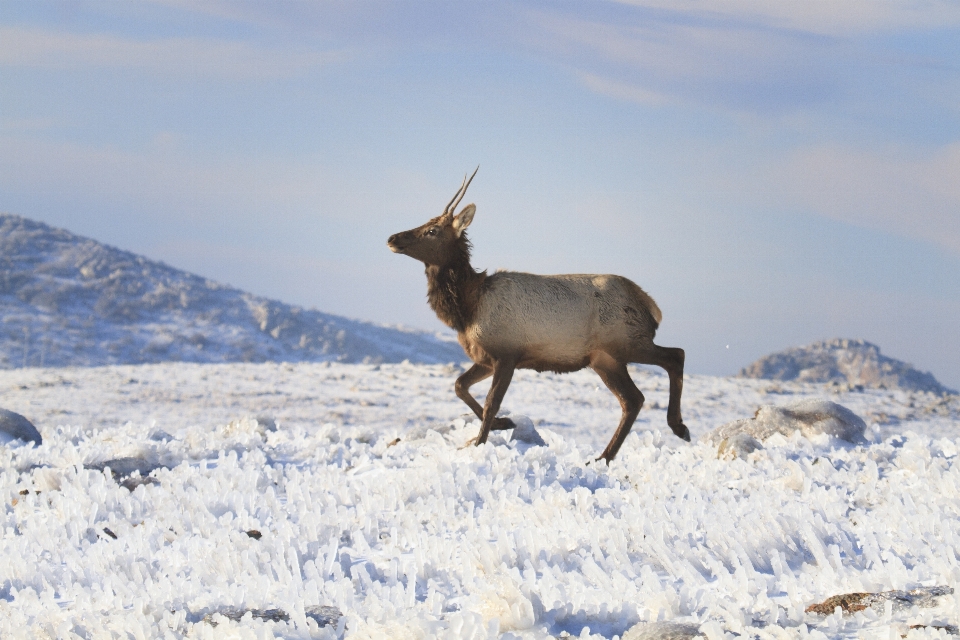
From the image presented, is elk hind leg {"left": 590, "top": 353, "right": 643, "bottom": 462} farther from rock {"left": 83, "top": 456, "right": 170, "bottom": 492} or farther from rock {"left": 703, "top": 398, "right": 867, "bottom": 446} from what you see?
rock {"left": 83, "top": 456, "right": 170, "bottom": 492}

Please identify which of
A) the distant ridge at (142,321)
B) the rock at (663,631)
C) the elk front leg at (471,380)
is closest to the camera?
the rock at (663,631)

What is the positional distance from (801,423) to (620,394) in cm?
275

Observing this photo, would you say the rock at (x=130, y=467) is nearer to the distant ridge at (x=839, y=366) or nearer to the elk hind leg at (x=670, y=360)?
the elk hind leg at (x=670, y=360)

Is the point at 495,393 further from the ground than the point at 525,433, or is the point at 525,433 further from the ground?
the point at 495,393

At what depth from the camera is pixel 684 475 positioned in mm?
8461

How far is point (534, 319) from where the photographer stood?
929 cm

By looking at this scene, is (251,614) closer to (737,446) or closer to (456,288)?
(456,288)

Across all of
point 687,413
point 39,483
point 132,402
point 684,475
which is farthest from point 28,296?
point 684,475

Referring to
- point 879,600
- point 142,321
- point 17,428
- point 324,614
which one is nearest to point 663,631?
point 879,600

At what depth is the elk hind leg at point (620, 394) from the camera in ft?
31.0

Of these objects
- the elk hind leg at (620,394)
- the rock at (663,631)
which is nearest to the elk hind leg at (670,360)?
the elk hind leg at (620,394)

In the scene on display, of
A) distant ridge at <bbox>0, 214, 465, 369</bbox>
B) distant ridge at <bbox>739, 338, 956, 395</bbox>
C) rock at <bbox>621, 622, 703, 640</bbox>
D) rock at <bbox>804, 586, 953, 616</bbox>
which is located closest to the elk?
rock at <bbox>804, 586, 953, 616</bbox>

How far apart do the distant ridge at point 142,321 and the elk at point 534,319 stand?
35371 mm

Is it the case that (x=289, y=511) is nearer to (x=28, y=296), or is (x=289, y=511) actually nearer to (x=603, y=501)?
(x=603, y=501)
